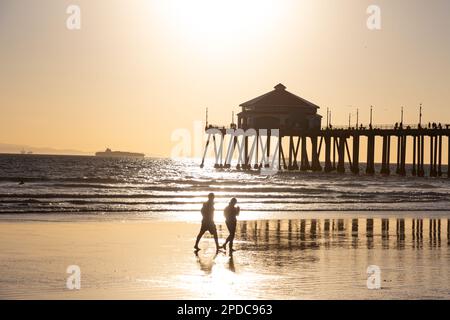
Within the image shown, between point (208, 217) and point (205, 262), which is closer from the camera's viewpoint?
point (205, 262)

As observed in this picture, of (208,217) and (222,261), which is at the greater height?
(208,217)

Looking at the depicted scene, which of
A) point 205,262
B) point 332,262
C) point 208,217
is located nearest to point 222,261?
point 205,262

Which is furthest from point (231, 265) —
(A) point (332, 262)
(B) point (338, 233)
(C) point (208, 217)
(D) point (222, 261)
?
(B) point (338, 233)

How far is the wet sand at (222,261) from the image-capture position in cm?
1518

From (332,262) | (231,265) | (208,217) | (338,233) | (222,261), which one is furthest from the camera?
(338,233)

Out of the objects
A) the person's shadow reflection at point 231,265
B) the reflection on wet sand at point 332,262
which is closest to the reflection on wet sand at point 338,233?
the reflection on wet sand at point 332,262

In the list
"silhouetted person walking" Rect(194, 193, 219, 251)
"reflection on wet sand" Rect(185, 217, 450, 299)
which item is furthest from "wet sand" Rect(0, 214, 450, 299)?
"silhouetted person walking" Rect(194, 193, 219, 251)

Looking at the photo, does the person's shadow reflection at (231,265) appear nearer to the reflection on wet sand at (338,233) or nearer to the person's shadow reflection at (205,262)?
the person's shadow reflection at (205,262)

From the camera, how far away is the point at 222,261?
19.3m

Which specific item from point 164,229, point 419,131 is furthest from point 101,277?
point 419,131

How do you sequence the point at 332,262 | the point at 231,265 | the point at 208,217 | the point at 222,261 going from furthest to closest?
1. the point at 208,217
2. the point at 222,261
3. the point at 332,262
4. the point at 231,265

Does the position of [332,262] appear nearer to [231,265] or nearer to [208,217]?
[231,265]

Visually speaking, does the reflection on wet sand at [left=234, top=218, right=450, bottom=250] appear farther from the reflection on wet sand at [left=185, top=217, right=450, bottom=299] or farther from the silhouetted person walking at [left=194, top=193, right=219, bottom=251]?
the silhouetted person walking at [left=194, top=193, right=219, bottom=251]
